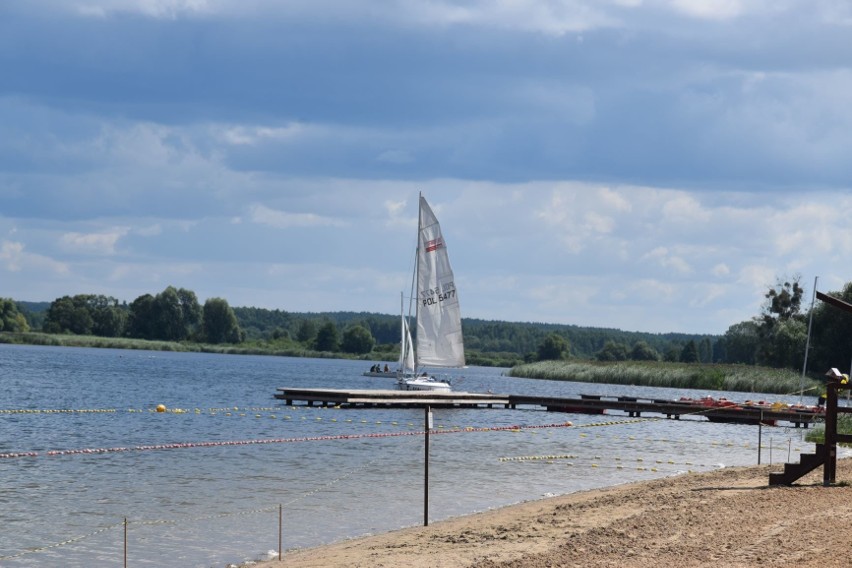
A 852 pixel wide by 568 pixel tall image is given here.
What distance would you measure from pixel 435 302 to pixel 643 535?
48.1 meters

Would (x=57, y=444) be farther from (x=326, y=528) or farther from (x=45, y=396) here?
(x=45, y=396)

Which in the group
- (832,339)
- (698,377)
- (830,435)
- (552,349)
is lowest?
(698,377)

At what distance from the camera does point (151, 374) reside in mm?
103750

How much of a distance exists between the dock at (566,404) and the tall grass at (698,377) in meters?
26.9

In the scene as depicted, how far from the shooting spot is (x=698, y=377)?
9000cm

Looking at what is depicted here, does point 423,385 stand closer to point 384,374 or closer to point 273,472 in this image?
point 384,374

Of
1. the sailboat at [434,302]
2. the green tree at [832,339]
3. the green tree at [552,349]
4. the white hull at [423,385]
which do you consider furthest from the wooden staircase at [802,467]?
the green tree at [552,349]

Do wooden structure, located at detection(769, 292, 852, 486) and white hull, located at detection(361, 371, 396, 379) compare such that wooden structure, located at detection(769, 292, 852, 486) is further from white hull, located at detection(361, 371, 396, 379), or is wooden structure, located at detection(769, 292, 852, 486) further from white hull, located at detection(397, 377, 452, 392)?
white hull, located at detection(361, 371, 396, 379)

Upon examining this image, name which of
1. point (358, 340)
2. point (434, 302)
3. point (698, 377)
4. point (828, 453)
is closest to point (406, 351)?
point (434, 302)

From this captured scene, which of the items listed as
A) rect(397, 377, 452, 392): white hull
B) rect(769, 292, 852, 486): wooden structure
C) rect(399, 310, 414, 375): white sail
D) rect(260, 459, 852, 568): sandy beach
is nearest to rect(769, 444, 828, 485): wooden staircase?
rect(769, 292, 852, 486): wooden structure

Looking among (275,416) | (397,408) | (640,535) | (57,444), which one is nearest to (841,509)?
(640,535)

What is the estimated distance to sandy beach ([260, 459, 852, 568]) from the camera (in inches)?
561

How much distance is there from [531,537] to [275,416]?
38.2 meters

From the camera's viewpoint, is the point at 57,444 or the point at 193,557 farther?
the point at 57,444
